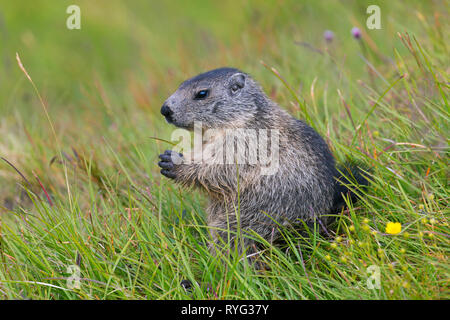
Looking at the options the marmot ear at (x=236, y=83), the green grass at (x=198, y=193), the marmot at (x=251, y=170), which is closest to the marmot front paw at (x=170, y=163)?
the marmot at (x=251, y=170)

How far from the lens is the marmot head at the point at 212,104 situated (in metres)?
4.17

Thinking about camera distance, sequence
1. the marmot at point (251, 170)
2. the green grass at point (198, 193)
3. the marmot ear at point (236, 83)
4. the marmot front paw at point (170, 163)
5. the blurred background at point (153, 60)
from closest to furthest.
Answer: the green grass at point (198, 193) < the marmot at point (251, 170) < the marmot front paw at point (170, 163) < the marmot ear at point (236, 83) < the blurred background at point (153, 60)

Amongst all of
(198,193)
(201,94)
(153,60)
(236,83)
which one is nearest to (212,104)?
(201,94)

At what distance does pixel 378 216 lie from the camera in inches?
142

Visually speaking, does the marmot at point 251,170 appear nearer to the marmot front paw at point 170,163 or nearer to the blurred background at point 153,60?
the marmot front paw at point 170,163

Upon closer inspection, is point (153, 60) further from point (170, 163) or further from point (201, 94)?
point (170, 163)

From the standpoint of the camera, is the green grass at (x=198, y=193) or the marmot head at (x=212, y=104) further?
the marmot head at (x=212, y=104)

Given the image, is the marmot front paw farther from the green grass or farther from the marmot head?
the marmot head

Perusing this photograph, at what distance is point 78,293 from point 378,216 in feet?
6.97

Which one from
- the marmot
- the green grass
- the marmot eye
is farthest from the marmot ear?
the green grass

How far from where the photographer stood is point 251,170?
3.96 m

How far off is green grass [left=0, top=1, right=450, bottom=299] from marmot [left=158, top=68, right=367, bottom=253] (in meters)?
0.17

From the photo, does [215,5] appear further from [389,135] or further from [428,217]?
[428,217]
